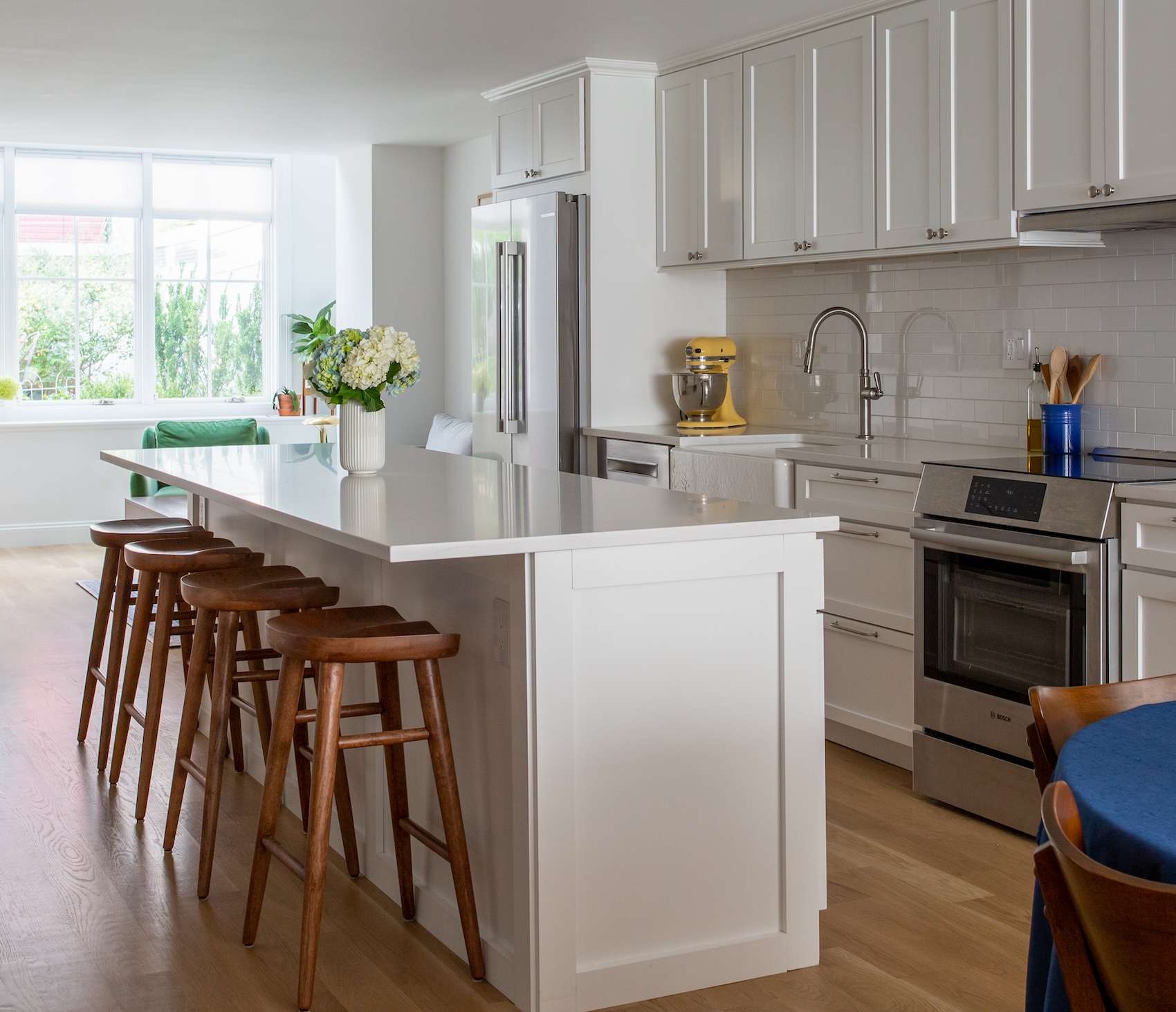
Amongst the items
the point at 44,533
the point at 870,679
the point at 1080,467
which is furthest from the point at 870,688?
the point at 44,533

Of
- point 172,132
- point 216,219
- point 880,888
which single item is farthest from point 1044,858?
point 216,219

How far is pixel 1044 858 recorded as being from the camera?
1.13 meters

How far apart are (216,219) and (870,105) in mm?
6048

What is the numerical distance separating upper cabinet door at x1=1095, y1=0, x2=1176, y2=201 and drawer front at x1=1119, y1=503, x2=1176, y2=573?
36.4 inches

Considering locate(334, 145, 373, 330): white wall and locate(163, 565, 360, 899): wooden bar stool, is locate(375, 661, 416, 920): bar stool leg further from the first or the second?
locate(334, 145, 373, 330): white wall

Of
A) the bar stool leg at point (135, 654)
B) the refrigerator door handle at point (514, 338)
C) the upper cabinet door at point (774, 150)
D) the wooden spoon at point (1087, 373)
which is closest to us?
the bar stool leg at point (135, 654)

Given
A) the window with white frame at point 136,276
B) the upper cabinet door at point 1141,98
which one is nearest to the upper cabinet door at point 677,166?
the upper cabinet door at point 1141,98

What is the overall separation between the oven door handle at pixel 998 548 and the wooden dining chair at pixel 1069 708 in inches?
56.1

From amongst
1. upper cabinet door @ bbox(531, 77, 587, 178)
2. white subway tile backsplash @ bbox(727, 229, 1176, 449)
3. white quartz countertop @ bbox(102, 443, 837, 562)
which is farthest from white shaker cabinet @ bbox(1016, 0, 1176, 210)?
upper cabinet door @ bbox(531, 77, 587, 178)

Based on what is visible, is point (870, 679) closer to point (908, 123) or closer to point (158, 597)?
point (908, 123)

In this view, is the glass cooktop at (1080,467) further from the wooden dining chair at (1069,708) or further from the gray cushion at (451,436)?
the gray cushion at (451,436)

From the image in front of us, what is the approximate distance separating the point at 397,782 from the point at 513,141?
3.96 metres

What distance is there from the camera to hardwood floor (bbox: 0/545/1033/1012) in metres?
2.50

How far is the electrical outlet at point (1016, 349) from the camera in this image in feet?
14.0
